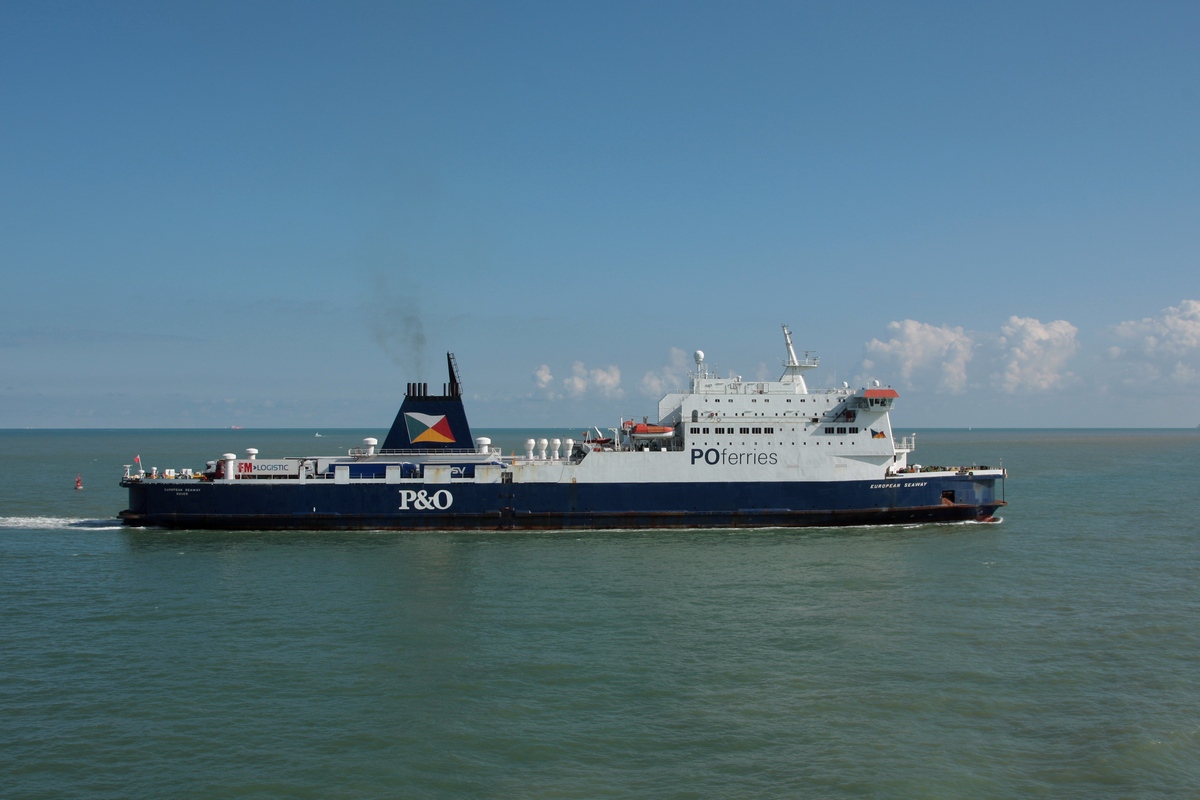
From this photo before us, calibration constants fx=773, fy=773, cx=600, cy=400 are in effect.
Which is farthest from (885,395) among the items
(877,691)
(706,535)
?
(877,691)

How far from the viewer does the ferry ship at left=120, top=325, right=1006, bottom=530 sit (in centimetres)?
3064

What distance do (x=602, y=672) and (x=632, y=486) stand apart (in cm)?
1625

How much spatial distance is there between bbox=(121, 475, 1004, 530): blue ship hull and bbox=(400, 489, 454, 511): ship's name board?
4 centimetres

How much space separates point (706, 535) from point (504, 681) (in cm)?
1625

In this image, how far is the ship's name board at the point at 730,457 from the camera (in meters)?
30.9

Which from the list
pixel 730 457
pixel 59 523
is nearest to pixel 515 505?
pixel 730 457

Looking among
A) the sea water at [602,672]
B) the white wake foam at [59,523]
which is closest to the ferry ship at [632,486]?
the white wake foam at [59,523]

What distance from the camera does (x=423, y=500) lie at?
101ft

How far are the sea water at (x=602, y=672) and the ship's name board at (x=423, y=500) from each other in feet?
13.5

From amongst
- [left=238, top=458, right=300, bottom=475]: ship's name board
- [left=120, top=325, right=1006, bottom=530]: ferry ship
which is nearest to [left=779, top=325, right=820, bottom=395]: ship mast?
[left=120, top=325, right=1006, bottom=530]: ferry ship

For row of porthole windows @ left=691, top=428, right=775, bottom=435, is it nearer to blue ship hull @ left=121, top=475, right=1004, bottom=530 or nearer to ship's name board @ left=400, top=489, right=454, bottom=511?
blue ship hull @ left=121, top=475, right=1004, bottom=530

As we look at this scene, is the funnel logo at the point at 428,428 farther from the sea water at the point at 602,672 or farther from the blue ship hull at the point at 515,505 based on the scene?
the sea water at the point at 602,672

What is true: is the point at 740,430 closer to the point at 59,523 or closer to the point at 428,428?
the point at 428,428

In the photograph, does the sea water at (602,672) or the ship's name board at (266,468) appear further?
the ship's name board at (266,468)
